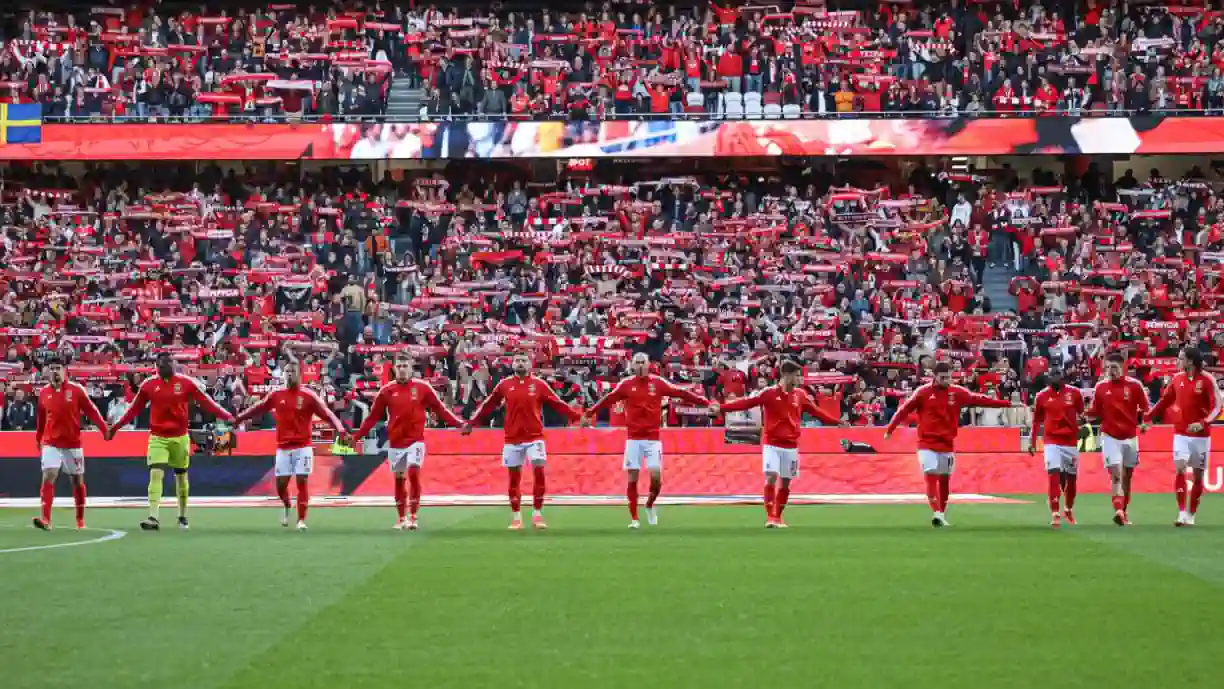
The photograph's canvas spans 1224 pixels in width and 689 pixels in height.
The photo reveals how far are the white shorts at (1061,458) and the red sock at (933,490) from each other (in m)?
1.55

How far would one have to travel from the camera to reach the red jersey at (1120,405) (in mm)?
22078

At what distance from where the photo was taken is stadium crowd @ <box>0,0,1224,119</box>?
43.7 meters

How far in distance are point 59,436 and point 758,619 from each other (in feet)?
44.6

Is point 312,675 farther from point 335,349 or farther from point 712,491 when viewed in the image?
point 335,349

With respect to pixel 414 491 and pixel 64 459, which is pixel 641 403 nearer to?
pixel 414 491

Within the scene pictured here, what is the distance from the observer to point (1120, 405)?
72.5ft

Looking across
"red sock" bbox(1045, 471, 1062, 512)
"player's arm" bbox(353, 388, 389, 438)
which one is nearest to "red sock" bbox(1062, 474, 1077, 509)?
"red sock" bbox(1045, 471, 1062, 512)

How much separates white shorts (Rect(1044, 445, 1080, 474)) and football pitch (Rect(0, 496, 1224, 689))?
1748 mm

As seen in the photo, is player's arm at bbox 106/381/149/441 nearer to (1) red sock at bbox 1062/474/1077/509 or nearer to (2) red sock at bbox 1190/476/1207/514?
(1) red sock at bbox 1062/474/1077/509

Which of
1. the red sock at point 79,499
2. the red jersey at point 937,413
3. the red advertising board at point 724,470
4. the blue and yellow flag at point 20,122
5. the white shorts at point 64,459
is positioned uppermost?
the blue and yellow flag at point 20,122

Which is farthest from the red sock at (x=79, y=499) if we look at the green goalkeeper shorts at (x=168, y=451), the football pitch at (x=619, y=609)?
the football pitch at (x=619, y=609)

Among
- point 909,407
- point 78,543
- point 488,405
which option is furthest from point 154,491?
point 909,407

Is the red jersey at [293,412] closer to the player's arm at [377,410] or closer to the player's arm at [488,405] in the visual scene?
the player's arm at [377,410]

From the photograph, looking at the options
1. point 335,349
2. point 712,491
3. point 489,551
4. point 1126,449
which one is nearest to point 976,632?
point 489,551
